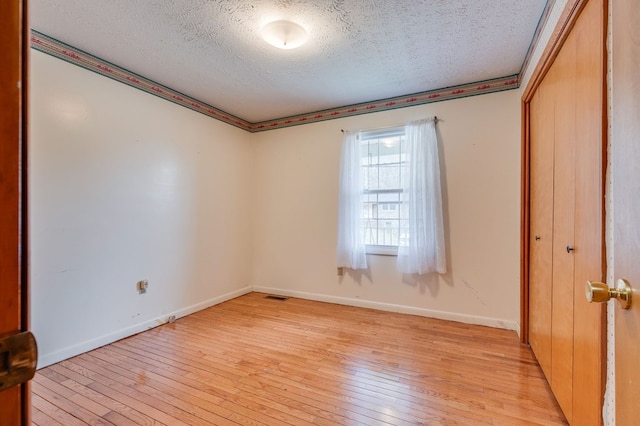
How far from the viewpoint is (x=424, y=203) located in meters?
3.08

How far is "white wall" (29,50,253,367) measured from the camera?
220 centimetres

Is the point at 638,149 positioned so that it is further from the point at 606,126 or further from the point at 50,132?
the point at 50,132

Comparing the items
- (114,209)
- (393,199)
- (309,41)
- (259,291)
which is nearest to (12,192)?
(309,41)

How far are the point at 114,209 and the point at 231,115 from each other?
1.92 meters

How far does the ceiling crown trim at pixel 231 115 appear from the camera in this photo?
90.2 inches

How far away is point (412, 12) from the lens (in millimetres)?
1953

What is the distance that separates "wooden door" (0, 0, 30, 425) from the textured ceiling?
1787 millimetres

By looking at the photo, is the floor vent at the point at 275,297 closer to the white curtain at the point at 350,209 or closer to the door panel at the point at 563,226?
the white curtain at the point at 350,209

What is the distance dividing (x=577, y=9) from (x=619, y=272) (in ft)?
4.57

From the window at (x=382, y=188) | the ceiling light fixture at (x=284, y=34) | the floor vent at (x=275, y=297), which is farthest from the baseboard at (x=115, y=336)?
the ceiling light fixture at (x=284, y=34)

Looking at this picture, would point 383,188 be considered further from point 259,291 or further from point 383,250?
point 259,291

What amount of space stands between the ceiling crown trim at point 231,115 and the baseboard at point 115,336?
2258 mm

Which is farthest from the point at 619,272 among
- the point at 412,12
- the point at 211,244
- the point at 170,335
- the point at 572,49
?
the point at 211,244

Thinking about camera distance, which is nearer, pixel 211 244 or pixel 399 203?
pixel 399 203
